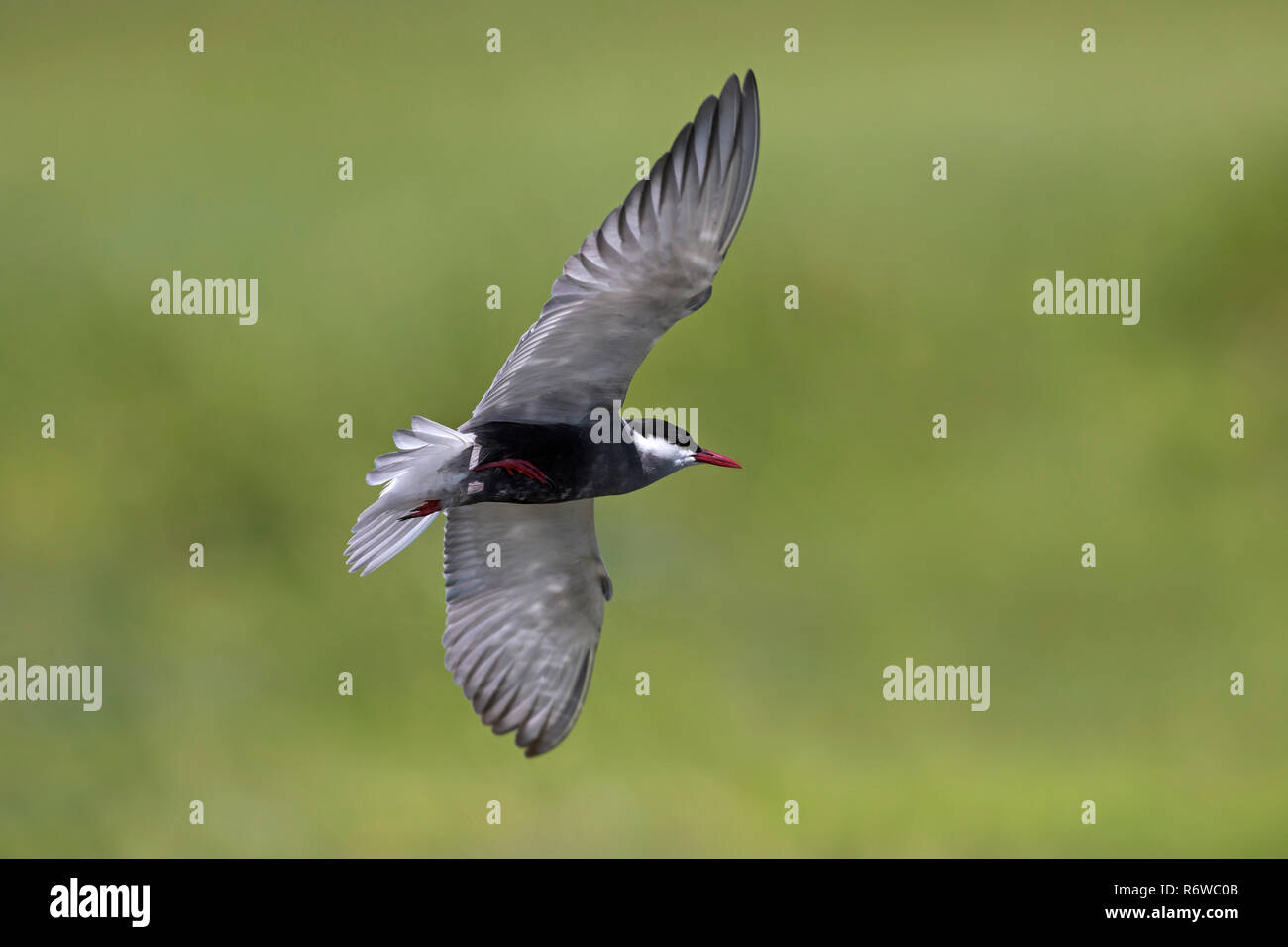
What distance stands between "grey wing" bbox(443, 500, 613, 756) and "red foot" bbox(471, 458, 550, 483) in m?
1.20

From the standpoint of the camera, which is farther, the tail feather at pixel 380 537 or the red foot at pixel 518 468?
the tail feather at pixel 380 537

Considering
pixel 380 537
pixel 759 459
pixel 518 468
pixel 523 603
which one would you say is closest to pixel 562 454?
pixel 518 468

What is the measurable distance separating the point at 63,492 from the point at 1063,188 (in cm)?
1594

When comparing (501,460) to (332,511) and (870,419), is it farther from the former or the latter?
(332,511)

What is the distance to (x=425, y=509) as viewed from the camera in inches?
268

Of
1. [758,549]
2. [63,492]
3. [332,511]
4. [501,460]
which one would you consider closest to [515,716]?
[501,460]

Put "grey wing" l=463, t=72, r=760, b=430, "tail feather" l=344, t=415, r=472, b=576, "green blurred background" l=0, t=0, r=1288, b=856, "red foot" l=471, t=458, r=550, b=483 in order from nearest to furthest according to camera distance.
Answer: "grey wing" l=463, t=72, r=760, b=430 < "tail feather" l=344, t=415, r=472, b=576 < "red foot" l=471, t=458, r=550, b=483 < "green blurred background" l=0, t=0, r=1288, b=856

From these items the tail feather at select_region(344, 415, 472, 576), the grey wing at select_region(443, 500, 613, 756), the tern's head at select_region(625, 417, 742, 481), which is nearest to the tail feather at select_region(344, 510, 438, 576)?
the tail feather at select_region(344, 415, 472, 576)

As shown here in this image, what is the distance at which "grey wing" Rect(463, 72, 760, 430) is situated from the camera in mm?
5922

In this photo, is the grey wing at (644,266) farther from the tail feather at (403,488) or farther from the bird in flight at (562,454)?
the tail feather at (403,488)

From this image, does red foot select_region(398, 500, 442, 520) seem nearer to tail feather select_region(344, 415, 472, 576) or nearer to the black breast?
tail feather select_region(344, 415, 472, 576)

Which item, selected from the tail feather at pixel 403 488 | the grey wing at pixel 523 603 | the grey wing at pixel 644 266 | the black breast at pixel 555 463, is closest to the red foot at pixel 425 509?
the tail feather at pixel 403 488

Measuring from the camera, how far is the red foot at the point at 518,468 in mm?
6480

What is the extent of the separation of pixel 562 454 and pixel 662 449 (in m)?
0.47
